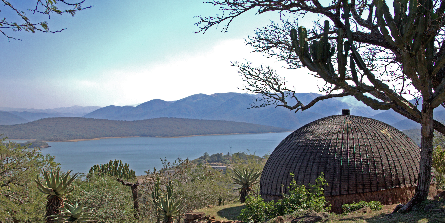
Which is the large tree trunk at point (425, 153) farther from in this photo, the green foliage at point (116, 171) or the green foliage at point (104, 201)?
the green foliage at point (116, 171)

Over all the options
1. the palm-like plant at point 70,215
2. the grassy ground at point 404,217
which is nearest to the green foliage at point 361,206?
the grassy ground at point 404,217

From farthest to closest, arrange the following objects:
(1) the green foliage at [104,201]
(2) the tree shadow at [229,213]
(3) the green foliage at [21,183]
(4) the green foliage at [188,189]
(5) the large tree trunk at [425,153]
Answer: (4) the green foliage at [188,189] → (1) the green foliage at [104,201] → (3) the green foliage at [21,183] → (2) the tree shadow at [229,213] → (5) the large tree trunk at [425,153]

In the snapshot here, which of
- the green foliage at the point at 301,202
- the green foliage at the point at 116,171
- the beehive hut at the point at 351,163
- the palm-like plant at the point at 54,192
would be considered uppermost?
the beehive hut at the point at 351,163

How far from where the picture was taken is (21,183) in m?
18.1

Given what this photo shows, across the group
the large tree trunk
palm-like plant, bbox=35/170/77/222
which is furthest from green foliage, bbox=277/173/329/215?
palm-like plant, bbox=35/170/77/222

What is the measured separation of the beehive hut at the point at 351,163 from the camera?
33.0 ft

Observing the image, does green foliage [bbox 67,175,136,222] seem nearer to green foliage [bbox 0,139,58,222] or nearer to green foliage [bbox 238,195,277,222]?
green foliage [bbox 0,139,58,222]

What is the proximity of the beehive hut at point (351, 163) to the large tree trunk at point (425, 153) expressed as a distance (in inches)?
106

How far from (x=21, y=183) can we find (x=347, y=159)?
18.0 meters

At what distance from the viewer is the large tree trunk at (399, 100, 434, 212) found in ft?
22.9

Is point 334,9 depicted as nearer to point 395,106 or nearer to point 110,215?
point 395,106

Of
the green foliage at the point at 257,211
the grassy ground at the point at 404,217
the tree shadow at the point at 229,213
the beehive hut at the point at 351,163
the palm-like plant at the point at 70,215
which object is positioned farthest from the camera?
the tree shadow at the point at 229,213

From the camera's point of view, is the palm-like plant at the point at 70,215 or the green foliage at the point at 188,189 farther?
the green foliage at the point at 188,189

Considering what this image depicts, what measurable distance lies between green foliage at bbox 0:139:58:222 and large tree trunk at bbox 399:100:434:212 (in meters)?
17.1
